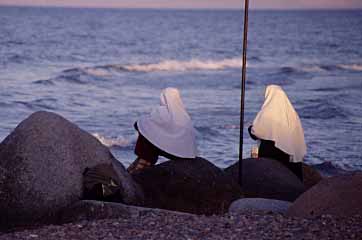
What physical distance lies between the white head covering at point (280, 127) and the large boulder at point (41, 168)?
283 centimetres

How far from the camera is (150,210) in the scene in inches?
275

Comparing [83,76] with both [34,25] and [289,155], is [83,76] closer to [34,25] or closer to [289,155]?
[289,155]

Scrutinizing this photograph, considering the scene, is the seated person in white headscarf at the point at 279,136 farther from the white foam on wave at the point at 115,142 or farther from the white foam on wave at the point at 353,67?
the white foam on wave at the point at 353,67

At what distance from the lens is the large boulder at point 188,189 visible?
27.2ft

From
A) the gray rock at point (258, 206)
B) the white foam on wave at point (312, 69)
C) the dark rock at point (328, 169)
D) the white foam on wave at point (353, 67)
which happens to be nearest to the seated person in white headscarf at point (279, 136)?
the gray rock at point (258, 206)

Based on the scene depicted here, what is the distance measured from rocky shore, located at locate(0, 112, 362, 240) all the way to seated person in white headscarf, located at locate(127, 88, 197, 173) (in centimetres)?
35

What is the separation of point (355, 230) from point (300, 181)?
3456 mm

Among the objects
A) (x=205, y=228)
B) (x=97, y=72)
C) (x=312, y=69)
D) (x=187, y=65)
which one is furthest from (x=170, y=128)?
(x=187, y=65)

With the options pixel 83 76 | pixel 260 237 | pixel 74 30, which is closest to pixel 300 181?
pixel 260 237

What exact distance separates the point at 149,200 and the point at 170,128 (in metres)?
1.35

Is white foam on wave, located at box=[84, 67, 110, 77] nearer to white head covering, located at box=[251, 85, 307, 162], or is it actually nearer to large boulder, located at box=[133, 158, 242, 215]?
white head covering, located at box=[251, 85, 307, 162]

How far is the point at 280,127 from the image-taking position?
10.2 m

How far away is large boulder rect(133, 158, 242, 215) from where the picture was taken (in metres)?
8.30

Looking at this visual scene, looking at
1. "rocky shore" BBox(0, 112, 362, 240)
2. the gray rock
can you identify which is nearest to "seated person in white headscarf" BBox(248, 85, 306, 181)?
"rocky shore" BBox(0, 112, 362, 240)
